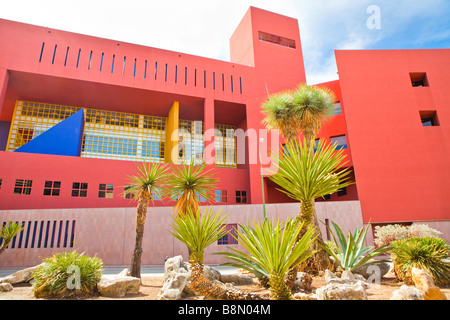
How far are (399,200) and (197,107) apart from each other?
64.7 feet

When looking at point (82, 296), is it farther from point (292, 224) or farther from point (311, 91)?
point (311, 91)

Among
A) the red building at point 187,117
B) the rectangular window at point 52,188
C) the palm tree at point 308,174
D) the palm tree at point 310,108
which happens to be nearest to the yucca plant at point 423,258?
the palm tree at point 308,174

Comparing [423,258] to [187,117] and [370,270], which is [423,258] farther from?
[187,117]

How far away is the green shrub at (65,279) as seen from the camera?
7.20m

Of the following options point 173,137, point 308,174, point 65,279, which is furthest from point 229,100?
point 65,279

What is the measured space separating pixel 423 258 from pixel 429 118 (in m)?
21.6

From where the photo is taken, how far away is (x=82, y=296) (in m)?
7.26

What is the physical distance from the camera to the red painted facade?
21.5 m

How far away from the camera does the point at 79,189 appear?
22906mm

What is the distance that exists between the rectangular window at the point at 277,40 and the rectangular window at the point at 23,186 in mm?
Result: 25985

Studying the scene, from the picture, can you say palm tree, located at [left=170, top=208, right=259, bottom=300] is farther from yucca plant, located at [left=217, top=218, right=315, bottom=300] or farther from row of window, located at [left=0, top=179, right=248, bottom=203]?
row of window, located at [left=0, top=179, right=248, bottom=203]

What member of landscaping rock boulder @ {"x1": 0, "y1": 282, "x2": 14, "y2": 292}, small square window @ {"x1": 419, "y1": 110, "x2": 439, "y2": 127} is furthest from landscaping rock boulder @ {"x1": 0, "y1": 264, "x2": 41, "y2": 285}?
small square window @ {"x1": 419, "y1": 110, "x2": 439, "y2": 127}

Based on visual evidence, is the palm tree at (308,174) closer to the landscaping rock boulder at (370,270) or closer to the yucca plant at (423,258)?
the yucca plant at (423,258)
